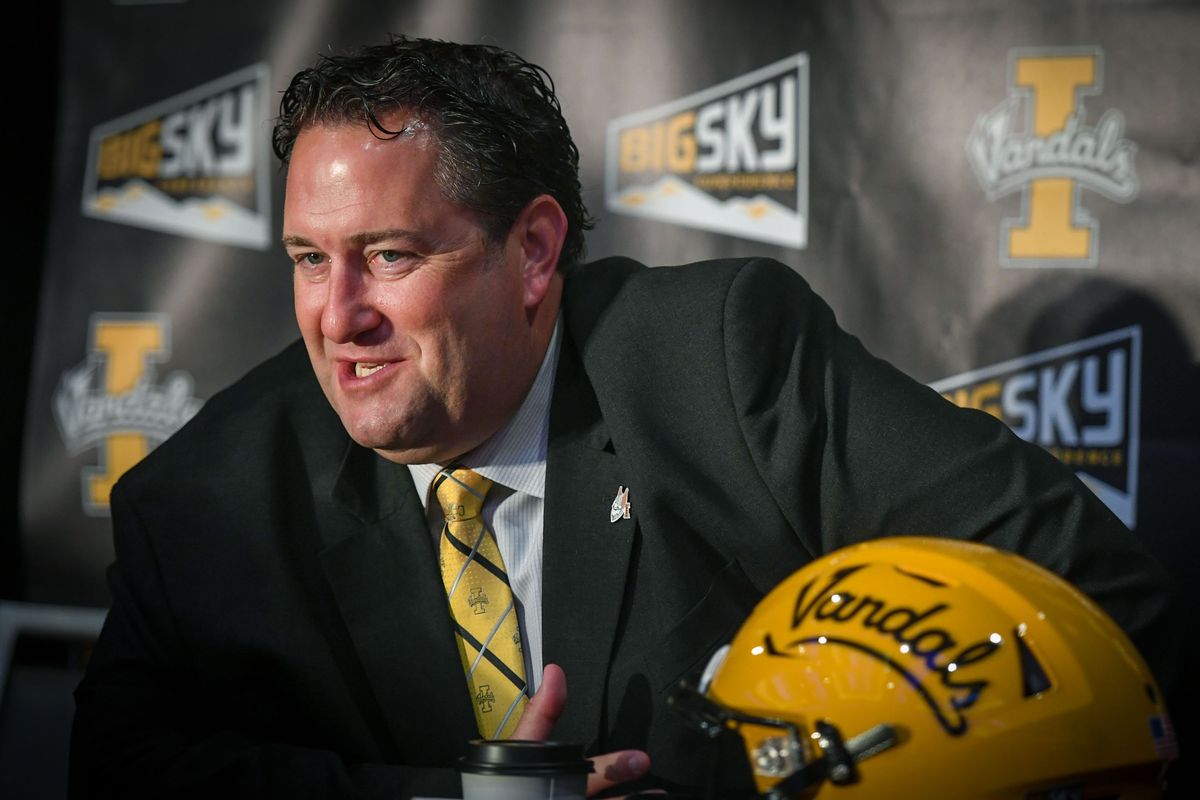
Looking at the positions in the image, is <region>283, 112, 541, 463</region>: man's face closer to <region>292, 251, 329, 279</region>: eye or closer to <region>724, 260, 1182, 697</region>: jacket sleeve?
<region>292, 251, 329, 279</region>: eye

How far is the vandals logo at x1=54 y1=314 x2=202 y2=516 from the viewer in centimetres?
304

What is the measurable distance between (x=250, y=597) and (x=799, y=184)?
1.43 meters

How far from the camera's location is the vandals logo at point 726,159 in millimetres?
2727

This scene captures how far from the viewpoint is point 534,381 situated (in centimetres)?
215

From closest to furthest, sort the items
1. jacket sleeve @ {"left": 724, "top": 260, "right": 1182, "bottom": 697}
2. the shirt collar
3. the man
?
jacket sleeve @ {"left": 724, "top": 260, "right": 1182, "bottom": 697}, the man, the shirt collar

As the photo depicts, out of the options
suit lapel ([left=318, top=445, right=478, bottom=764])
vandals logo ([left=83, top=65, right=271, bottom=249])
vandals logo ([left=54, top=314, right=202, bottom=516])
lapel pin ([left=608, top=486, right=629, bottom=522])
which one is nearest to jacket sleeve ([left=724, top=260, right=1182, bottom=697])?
lapel pin ([left=608, top=486, right=629, bottom=522])

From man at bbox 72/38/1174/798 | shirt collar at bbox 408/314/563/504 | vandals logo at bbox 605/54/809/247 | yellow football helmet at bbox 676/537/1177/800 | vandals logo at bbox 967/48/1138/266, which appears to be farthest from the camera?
vandals logo at bbox 605/54/809/247

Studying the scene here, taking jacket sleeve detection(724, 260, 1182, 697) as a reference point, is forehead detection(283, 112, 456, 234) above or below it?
above

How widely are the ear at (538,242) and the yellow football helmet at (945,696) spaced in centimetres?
87

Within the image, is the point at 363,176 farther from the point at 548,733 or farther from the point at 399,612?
the point at 548,733

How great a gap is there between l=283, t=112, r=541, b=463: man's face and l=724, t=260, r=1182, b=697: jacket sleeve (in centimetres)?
41

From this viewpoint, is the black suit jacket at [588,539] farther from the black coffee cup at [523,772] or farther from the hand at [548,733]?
the black coffee cup at [523,772]

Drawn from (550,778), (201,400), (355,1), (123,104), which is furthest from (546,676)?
(123,104)

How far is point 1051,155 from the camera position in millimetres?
2625
